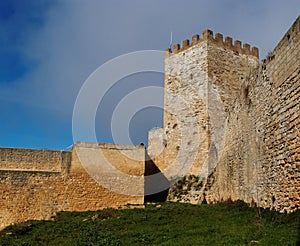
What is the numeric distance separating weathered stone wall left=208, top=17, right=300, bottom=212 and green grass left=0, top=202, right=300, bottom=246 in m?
0.55

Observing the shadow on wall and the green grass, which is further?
the shadow on wall

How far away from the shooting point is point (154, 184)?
1883 centimetres

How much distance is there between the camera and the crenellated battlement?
20.8 m

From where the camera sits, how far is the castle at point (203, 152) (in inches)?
337

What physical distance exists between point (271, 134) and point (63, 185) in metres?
8.60

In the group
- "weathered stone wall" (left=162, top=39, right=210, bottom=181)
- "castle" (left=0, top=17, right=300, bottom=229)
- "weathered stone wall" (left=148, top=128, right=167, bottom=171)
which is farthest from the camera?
"weathered stone wall" (left=148, top=128, right=167, bottom=171)

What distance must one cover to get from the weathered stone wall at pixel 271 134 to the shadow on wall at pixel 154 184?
4.97 metres

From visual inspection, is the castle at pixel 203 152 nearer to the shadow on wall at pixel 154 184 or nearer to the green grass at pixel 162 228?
the shadow on wall at pixel 154 184

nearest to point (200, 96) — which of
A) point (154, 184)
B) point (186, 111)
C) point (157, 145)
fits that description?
point (186, 111)

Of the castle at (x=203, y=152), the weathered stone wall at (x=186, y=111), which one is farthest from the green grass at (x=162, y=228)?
the weathered stone wall at (x=186, y=111)

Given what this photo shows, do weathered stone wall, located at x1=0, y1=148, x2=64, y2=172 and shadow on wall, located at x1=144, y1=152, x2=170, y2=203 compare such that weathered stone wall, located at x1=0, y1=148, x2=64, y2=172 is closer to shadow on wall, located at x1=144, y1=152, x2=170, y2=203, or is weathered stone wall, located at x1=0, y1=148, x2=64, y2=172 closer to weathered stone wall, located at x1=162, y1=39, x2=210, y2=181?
shadow on wall, located at x1=144, y1=152, x2=170, y2=203

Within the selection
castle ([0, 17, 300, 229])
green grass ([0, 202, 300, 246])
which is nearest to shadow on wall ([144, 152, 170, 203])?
castle ([0, 17, 300, 229])

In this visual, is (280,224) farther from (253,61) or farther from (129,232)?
(253,61)

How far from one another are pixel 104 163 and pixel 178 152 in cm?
594
